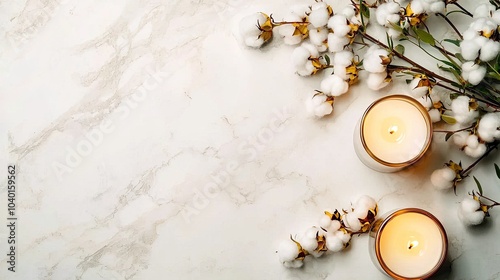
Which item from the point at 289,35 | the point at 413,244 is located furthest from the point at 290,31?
the point at 413,244

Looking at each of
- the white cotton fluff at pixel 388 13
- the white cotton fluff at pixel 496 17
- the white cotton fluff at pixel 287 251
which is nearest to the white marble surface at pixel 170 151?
the white cotton fluff at pixel 287 251

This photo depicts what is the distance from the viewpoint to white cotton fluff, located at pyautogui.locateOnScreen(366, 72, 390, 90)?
39.6 inches

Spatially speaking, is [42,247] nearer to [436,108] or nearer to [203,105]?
[203,105]

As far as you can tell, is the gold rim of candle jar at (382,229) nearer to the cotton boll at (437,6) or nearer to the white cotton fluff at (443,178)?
the white cotton fluff at (443,178)

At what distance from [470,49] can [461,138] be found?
19 cm

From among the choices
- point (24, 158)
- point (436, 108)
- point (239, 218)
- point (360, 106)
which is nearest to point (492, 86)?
point (436, 108)

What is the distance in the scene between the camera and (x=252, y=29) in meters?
1.03

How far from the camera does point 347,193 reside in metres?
1.06

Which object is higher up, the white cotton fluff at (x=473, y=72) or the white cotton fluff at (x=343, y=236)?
the white cotton fluff at (x=473, y=72)

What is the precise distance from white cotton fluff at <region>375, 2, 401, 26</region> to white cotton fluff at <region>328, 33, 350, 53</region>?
70mm

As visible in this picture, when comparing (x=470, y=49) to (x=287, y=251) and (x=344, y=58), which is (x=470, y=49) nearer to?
(x=344, y=58)

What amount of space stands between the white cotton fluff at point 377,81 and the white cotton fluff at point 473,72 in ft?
0.46

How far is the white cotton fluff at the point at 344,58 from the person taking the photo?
3.34ft

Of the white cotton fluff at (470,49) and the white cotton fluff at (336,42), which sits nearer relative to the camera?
the white cotton fluff at (470,49)
